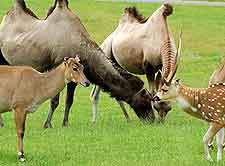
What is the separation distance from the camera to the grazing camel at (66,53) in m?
15.7

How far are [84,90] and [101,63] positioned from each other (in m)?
7.15

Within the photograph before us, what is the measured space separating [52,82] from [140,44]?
5619 mm

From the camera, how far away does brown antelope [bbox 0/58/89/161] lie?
11.8 meters

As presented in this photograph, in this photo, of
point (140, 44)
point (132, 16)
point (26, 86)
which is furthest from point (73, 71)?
point (132, 16)

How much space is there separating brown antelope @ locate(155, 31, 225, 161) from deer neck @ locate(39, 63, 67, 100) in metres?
1.76

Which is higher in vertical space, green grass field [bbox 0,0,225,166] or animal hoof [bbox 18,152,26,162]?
animal hoof [bbox 18,152,26,162]

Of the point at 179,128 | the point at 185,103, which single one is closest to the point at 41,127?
the point at 179,128

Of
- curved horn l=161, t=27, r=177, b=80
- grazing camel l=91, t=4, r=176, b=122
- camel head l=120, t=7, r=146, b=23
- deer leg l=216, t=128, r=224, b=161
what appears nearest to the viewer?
deer leg l=216, t=128, r=224, b=161

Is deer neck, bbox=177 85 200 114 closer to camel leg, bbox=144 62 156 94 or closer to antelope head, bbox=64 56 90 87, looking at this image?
antelope head, bbox=64 56 90 87

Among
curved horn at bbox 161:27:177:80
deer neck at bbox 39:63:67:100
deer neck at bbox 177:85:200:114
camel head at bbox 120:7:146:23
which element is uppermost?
deer neck at bbox 177:85:200:114

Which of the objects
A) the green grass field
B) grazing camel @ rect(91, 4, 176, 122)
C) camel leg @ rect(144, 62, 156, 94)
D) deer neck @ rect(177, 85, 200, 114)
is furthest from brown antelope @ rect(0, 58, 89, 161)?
camel leg @ rect(144, 62, 156, 94)

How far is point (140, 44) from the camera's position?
58.5ft

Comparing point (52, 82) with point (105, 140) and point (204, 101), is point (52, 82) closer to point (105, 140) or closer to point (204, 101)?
A: point (105, 140)

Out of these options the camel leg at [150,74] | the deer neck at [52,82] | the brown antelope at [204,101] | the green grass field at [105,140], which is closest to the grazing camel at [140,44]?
the camel leg at [150,74]
